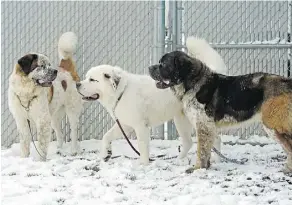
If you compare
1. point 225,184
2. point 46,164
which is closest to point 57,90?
point 46,164

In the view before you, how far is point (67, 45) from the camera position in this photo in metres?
7.35

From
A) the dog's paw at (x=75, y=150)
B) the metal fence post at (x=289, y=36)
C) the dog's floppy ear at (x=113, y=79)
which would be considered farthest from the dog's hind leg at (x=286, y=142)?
the dog's paw at (x=75, y=150)

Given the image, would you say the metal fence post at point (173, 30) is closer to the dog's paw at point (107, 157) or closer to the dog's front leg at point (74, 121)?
the dog's front leg at point (74, 121)

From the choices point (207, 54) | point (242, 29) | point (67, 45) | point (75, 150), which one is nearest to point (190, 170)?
point (207, 54)

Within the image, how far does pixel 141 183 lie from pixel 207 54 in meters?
2.08

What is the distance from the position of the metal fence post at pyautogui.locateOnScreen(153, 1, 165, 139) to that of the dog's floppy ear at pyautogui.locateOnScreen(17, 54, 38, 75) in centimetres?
206

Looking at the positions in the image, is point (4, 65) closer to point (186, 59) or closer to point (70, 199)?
point (186, 59)

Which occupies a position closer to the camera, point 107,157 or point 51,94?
point 107,157

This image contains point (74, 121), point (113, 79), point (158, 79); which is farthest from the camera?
point (74, 121)

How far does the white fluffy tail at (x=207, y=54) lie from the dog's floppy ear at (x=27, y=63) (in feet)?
6.46

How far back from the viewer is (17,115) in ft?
20.4

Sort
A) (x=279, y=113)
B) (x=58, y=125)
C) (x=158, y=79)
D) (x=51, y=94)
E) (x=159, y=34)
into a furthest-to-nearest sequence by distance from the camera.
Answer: (x=159, y=34), (x=58, y=125), (x=51, y=94), (x=158, y=79), (x=279, y=113)

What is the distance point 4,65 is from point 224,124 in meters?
4.09

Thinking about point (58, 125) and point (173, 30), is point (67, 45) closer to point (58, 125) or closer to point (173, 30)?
point (58, 125)
